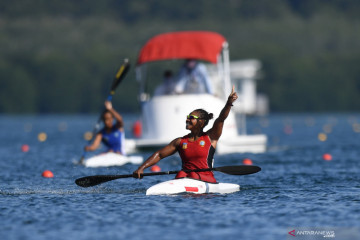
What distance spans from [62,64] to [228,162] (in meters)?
113

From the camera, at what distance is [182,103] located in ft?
90.0

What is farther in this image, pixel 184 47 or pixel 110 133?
pixel 184 47

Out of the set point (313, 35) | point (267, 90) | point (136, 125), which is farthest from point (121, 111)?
point (136, 125)

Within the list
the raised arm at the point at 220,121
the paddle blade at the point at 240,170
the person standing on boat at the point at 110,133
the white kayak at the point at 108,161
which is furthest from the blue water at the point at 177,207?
the raised arm at the point at 220,121

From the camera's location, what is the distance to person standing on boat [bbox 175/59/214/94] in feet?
91.8

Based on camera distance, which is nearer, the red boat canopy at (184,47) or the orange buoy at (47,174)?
the orange buoy at (47,174)

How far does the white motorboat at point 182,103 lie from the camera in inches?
1080

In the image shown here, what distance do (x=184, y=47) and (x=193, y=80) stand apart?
1.35 m

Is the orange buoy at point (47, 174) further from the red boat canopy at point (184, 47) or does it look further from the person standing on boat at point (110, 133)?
the red boat canopy at point (184, 47)

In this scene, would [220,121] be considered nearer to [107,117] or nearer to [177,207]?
[177,207]

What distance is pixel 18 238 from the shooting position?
12.7 m

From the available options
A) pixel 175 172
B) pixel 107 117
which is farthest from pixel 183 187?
pixel 107 117

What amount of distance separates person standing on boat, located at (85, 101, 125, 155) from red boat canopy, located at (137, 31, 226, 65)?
518 cm

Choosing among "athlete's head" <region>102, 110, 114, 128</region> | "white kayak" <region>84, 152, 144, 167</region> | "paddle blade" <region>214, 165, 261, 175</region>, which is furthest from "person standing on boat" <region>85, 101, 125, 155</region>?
"paddle blade" <region>214, 165, 261, 175</region>
